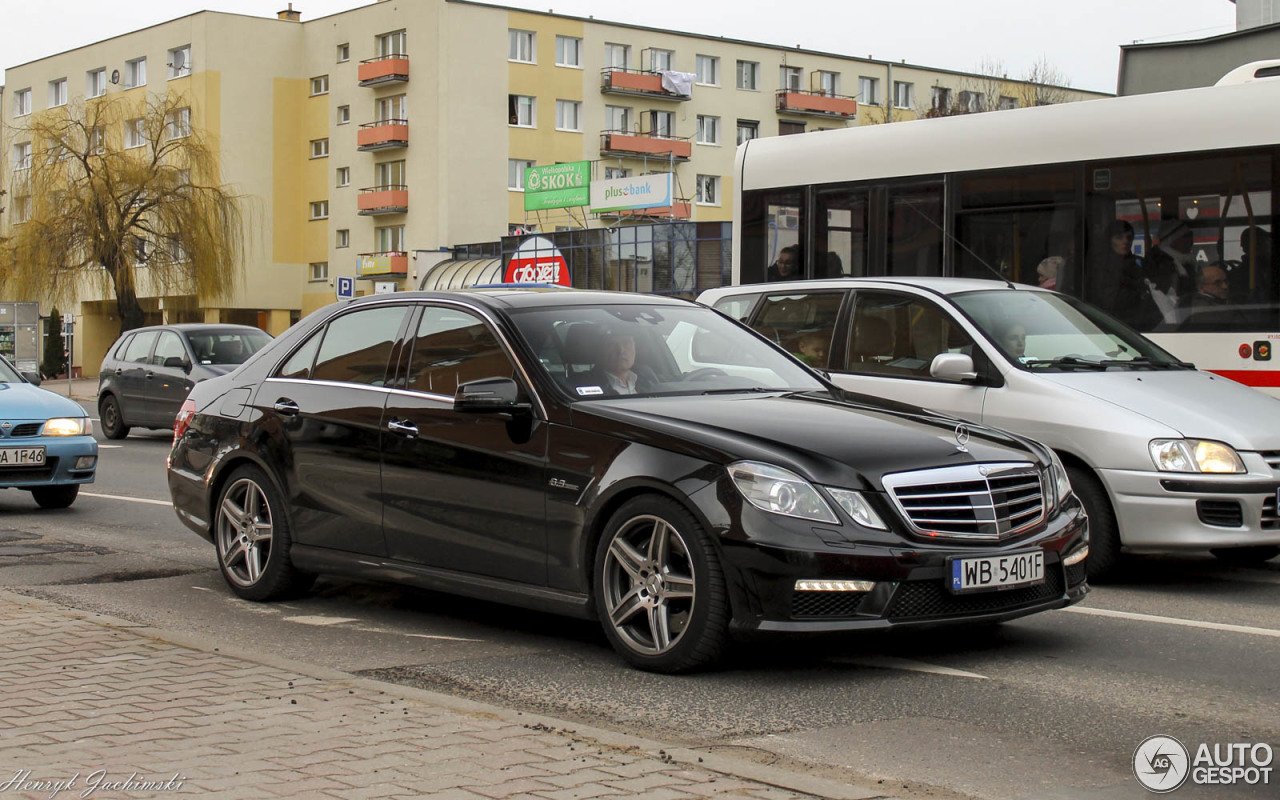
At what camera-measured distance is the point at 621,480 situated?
245 inches

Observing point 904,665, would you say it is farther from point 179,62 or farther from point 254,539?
point 179,62

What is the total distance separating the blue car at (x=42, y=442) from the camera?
12703 mm

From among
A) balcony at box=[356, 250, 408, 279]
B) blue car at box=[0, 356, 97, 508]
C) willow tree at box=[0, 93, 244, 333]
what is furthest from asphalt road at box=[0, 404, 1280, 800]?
balcony at box=[356, 250, 408, 279]

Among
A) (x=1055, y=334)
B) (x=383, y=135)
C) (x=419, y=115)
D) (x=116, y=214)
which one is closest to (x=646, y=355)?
(x=1055, y=334)

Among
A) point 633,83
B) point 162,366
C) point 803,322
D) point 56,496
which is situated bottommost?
point 56,496

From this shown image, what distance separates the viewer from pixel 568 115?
68750mm

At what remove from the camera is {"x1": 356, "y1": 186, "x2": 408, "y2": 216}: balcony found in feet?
215

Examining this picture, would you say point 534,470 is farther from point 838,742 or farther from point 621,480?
point 838,742

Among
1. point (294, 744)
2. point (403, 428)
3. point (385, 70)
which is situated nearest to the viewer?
point (294, 744)

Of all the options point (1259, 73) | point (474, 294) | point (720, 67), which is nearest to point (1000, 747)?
point (474, 294)

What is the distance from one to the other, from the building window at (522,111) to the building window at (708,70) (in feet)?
33.7

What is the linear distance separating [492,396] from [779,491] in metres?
1.50

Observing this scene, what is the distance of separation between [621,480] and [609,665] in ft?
2.74

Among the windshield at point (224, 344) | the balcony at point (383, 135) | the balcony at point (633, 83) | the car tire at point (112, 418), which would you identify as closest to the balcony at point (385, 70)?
the balcony at point (383, 135)
